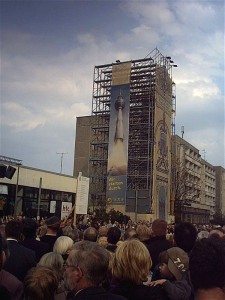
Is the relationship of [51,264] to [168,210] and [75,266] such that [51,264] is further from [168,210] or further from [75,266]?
[168,210]

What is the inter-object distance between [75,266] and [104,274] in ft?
0.78

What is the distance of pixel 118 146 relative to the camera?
161 feet

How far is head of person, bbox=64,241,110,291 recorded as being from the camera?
3.08 metres

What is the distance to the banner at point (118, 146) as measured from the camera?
48122 mm

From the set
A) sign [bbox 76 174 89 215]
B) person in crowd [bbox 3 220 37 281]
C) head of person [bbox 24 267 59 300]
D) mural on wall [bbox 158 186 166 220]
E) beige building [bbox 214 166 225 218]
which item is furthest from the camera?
beige building [bbox 214 166 225 218]

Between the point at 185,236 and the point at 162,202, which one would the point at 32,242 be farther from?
the point at 162,202

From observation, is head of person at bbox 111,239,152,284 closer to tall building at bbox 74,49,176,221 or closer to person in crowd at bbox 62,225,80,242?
person in crowd at bbox 62,225,80,242

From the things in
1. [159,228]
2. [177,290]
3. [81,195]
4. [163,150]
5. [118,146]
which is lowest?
[177,290]

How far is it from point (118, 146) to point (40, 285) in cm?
4595

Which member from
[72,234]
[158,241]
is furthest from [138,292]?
[72,234]

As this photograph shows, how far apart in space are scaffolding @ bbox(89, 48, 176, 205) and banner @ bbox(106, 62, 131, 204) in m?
2.78

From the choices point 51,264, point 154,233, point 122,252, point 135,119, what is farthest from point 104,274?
point 135,119

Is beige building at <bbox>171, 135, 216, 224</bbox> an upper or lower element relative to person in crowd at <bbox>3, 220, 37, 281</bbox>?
upper

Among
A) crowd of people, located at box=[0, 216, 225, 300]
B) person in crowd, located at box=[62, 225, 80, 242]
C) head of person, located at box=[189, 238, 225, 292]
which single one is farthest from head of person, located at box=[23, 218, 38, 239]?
head of person, located at box=[189, 238, 225, 292]
